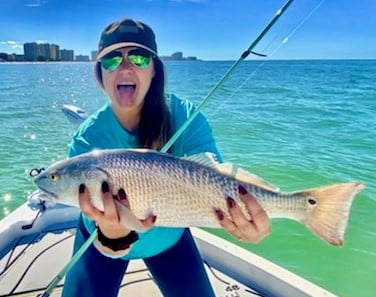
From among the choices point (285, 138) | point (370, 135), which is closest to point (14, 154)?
point (285, 138)

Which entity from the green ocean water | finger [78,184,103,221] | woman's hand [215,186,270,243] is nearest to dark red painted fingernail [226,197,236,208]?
woman's hand [215,186,270,243]

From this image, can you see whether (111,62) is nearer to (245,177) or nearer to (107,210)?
(107,210)

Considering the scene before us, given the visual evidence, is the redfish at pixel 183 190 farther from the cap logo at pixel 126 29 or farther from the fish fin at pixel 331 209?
the cap logo at pixel 126 29

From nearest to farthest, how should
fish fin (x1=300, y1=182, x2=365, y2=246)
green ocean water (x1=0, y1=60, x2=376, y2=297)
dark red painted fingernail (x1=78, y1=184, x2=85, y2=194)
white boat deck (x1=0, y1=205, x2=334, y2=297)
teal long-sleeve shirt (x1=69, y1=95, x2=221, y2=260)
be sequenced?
fish fin (x1=300, y1=182, x2=365, y2=246) < dark red painted fingernail (x1=78, y1=184, x2=85, y2=194) < teal long-sleeve shirt (x1=69, y1=95, x2=221, y2=260) < white boat deck (x1=0, y1=205, x2=334, y2=297) < green ocean water (x1=0, y1=60, x2=376, y2=297)

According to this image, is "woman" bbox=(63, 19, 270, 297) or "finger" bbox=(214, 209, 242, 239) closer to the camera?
"finger" bbox=(214, 209, 242, 239)

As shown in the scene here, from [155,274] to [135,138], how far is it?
0.78m

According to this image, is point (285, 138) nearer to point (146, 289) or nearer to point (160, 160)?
point (146, 289)

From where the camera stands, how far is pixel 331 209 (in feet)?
5.03

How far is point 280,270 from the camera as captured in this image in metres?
2.74

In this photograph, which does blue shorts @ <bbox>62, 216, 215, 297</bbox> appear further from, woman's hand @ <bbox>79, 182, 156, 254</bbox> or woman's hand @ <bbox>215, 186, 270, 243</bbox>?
woman's hand @ <bbox>215, 186, 270, 243</bbox>

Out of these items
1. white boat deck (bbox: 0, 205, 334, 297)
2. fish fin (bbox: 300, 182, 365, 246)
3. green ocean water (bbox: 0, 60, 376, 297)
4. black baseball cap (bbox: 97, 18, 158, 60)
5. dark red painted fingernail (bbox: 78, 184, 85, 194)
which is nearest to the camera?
fish fin (bbox: 300, 182, 365, 246)

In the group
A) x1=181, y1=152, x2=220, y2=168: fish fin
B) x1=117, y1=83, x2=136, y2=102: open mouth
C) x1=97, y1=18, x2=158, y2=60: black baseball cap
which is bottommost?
x1=181, y1=152, x2=220, y2=168: fish fin

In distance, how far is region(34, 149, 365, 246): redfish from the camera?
1.54 metres

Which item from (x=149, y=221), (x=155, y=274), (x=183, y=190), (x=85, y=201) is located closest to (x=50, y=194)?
(x=85, y=201)
